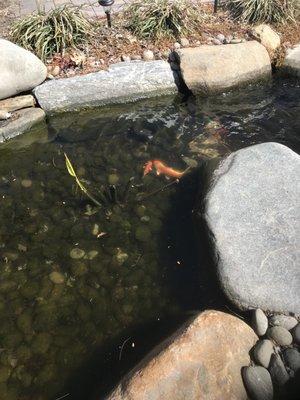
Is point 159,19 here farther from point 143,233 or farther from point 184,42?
point 143,233

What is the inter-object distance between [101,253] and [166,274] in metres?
0.66

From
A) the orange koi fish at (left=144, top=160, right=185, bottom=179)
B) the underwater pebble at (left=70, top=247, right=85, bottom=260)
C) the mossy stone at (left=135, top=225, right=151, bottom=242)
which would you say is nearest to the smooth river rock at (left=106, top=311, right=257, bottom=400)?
the mossy stone at (left=135, top=225, right=151, bottom=242)

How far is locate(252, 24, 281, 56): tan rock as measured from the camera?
6223mm

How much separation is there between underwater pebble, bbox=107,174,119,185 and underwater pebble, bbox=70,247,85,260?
0.98 m

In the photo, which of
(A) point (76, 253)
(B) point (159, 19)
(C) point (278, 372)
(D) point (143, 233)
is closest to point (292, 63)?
(B) point (159, 19)

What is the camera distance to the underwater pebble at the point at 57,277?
11.9ft

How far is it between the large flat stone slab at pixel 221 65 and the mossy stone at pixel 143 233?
2.67m

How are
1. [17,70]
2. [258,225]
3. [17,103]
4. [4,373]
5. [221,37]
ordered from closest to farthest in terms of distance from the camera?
[4,373] < [258,225] < [17,70] < [17,103] < [221,37]

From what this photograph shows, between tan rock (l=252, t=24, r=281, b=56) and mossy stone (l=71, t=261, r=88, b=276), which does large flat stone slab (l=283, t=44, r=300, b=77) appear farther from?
mossy stone (l=71, t=261, r=88, b=276)

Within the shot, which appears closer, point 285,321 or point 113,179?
point 285,321

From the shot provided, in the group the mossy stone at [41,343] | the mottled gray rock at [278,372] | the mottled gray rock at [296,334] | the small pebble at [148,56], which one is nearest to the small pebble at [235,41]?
the small pebble at [148,56]

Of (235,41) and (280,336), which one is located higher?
(235,41)

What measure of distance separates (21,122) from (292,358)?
424 cm

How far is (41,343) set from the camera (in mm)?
3203
